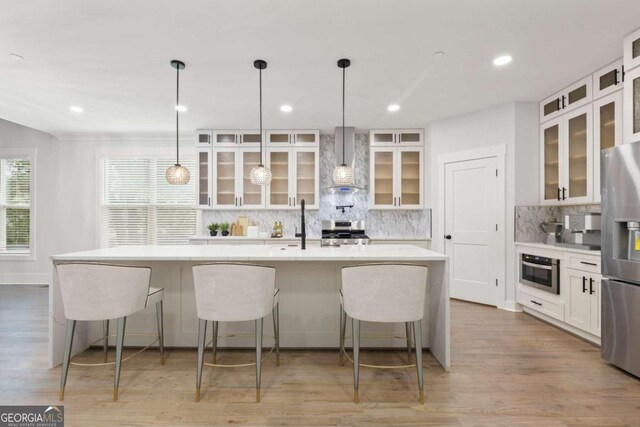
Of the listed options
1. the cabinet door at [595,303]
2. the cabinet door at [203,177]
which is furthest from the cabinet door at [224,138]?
the cabinet door at [595,303]

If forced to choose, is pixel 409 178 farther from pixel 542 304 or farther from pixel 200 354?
pixel 200 354

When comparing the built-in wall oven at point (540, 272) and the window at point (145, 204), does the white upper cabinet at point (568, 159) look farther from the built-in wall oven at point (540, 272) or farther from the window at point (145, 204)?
the window at point (145, 204)

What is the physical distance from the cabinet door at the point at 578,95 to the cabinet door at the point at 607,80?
69 mm

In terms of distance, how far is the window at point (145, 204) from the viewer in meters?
5.57

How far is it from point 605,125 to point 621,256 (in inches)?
58.1

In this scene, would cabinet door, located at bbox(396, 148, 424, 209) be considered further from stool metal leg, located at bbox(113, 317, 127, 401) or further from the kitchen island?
stool metal leg, located at bbox(113, 317, 127, 401)

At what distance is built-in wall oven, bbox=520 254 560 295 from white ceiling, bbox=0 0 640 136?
6.51 feet

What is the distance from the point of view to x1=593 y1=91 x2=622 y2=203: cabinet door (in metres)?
2.86

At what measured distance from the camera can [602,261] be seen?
2477 mm

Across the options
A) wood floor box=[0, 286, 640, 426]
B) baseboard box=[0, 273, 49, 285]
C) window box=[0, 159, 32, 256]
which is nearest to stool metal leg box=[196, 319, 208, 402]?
wood floor box=[0, 286, 640, 426]

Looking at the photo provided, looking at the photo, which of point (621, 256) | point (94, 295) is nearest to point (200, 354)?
point (94, 295)

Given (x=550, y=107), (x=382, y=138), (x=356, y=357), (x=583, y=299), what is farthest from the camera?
(x=382, y=138)

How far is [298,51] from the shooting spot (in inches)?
108

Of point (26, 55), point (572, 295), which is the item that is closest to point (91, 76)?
point (26, 55)
